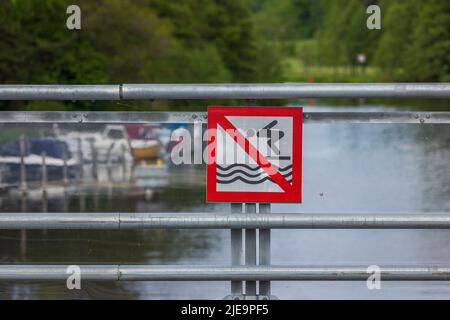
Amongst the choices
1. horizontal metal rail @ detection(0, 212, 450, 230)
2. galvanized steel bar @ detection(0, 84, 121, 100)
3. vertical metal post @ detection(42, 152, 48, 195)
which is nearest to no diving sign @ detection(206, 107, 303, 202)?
horizontal metal rail @ detection(0, 212, 450, 230)

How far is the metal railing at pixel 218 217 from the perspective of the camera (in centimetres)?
417

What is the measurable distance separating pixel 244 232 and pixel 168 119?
2.12 feet

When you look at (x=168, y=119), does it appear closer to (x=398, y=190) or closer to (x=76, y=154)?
(x=76, y=154)

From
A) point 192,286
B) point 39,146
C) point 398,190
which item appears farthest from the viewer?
point 192,286

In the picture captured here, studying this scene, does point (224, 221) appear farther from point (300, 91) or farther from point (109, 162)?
point (109, 162)

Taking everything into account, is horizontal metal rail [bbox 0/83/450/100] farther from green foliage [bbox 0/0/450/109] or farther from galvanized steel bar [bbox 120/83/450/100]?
green foliage [bbox 0/0/450/109]

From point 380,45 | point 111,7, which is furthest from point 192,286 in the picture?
point 380,45

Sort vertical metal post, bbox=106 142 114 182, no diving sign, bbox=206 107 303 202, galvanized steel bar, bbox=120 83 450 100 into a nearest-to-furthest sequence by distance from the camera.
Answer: galvanized steel bar, bbox=120 83 450 100
no diving sign, bbox=206 107 303 202
vertical metal post, bbox=106 142 114 182

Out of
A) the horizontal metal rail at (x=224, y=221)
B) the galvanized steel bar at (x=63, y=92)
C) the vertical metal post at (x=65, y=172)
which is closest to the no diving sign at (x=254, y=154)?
the horizontal metal rail at (x=224, y=221)

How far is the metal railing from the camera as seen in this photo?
4168mm

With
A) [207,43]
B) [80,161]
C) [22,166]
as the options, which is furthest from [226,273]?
[207,43]

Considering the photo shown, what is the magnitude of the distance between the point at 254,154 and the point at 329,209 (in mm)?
593

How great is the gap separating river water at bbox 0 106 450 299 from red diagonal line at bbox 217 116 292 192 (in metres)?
0.27

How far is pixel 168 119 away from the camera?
432 centimetres
